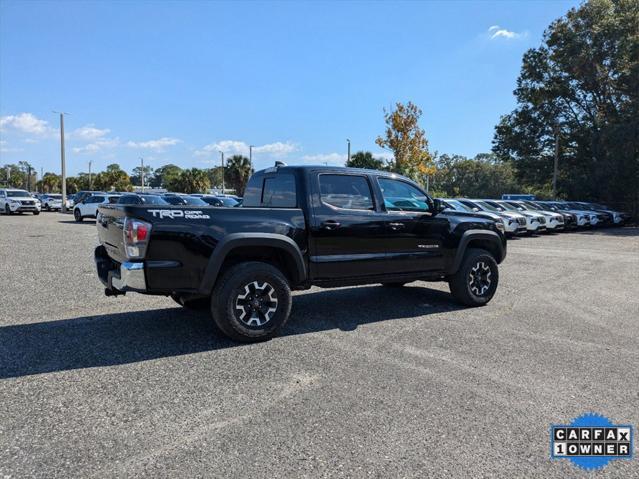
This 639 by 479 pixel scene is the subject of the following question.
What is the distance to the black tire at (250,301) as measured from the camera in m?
4.82

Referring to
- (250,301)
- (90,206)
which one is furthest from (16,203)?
(250,301)

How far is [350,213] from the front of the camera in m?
5.66

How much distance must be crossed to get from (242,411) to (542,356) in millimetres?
3062

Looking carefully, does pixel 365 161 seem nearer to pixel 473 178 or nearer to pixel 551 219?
pixel 551 219

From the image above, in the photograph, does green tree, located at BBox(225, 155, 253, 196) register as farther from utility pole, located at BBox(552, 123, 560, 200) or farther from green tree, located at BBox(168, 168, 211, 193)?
utility pole, located at BBox(552, 123, 560, 200)

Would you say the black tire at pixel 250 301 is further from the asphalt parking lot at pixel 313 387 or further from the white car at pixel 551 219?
the white car at pixel 551 219

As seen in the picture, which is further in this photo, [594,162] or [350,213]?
Result: [594,162]

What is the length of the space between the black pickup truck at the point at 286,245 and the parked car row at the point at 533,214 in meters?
10.4

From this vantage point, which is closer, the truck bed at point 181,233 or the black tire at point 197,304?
the truck bed at point 181,233

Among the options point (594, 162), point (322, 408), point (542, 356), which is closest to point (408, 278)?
point (542, 356)

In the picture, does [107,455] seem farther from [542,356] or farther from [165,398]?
[542,356]

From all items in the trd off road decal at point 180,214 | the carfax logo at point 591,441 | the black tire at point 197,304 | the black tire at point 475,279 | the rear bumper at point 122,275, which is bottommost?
the carfax logo at point 591,441

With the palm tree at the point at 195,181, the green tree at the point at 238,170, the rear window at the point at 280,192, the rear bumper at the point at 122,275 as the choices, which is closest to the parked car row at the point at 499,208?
the rear window at the point at 280,192

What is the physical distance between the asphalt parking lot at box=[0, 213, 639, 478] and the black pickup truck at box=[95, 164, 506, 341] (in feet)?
1.56
